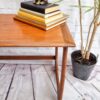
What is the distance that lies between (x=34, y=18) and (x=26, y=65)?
662 mm

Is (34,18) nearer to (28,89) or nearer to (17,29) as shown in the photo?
(17,29)

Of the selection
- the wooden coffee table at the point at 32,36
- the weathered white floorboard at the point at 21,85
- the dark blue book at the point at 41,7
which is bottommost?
the weathered white floorboard at the point at 21,85

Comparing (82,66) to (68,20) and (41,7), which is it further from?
(41,7)

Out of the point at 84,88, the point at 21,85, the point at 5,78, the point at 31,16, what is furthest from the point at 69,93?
the point at 31,16

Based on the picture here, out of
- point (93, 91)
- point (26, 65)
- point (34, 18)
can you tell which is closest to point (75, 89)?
point (93, 91)

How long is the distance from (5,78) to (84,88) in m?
0.61

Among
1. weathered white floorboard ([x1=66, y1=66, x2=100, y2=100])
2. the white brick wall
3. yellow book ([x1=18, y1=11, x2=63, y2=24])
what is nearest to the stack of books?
yellow book ([x1=18, y1=11, x2=63, y2=24])

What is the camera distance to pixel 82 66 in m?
1.38

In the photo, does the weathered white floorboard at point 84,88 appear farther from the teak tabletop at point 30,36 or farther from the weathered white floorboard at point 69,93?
the teak tabletop at point 30,36

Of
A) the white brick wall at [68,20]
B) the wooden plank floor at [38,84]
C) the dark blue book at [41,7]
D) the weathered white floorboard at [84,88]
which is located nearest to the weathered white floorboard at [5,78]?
the wooden plank floor at [38,84]

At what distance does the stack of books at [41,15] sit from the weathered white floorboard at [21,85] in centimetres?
51

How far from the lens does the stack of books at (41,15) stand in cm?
101

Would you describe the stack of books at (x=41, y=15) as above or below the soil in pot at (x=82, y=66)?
above

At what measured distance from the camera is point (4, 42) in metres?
0.86
